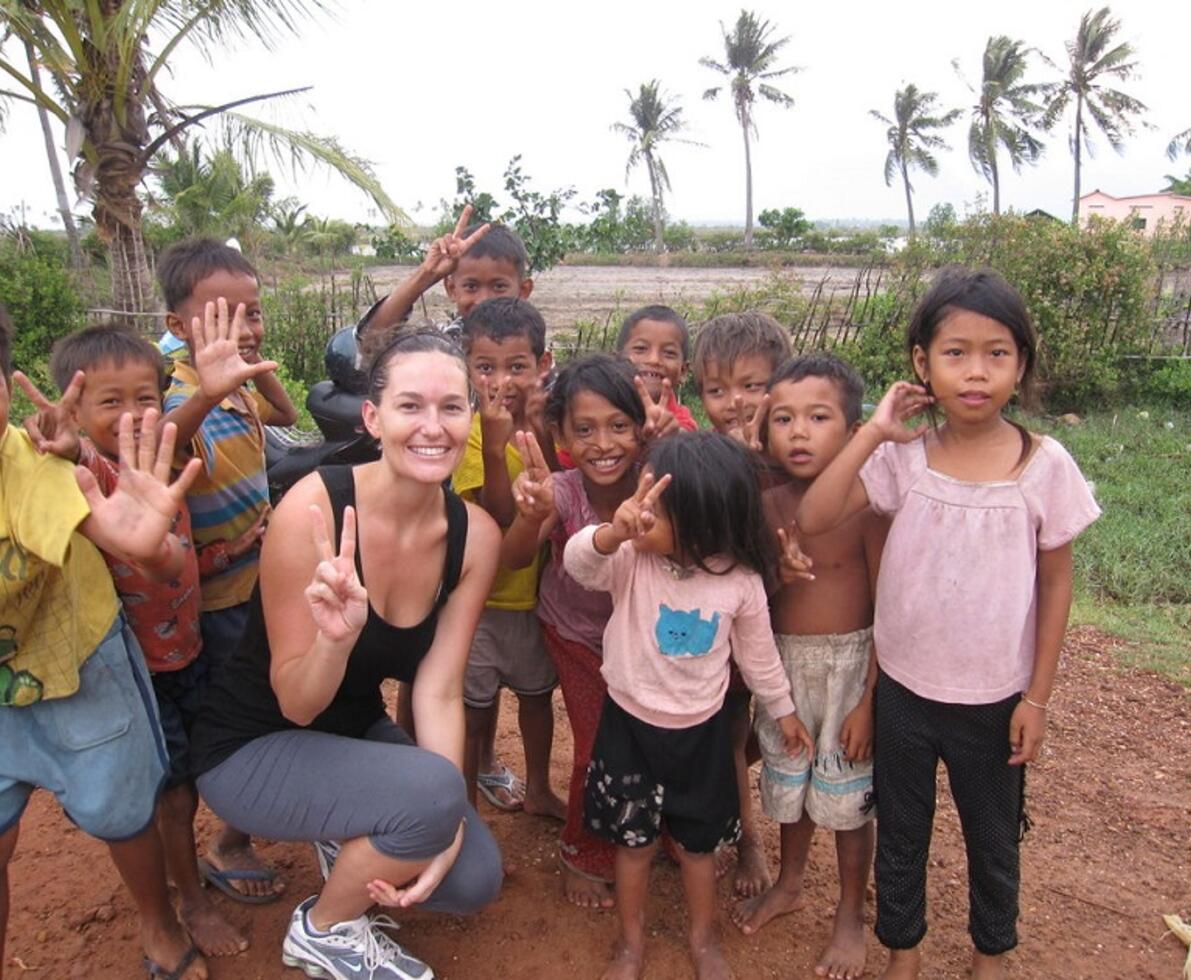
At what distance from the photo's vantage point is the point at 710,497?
6.81 ft

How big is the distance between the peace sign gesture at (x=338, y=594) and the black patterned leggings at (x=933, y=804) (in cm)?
130

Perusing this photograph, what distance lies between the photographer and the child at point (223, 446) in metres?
2.38

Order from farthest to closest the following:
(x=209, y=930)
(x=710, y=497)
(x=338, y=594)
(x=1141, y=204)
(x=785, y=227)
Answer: (x=1141, y=204) < (x=785, y=227) < (x=209, y=930) < (x=710, y=497) < (x=338, y=594)

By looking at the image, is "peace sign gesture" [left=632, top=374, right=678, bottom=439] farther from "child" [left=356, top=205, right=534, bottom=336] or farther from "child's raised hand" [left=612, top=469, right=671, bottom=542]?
"child" [left=356, top=205, right=534, bottom=336]

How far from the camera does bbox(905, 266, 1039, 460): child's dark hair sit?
2037 mm

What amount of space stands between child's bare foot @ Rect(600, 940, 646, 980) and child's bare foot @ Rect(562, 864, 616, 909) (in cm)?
26

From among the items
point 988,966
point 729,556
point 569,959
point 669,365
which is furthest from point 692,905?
point 669,365

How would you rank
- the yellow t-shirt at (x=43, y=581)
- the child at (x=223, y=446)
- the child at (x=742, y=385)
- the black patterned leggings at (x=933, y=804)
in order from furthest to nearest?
the child at (x=742, y=385) → the child at (x=223, y=446) → the black patterned leggings at (x=933, y=804) → the yellow t-shirt at (x=43, y=581)

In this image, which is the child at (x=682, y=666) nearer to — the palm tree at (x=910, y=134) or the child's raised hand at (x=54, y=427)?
the child's raised hand at (x=54, y=427)

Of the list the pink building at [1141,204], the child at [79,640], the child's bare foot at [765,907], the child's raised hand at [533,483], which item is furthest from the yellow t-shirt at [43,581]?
the pink building at [1141,204]

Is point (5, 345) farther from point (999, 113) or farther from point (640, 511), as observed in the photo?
point (999, 113)

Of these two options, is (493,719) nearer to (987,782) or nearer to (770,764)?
(770,764)

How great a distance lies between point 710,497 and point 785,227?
1571 inches

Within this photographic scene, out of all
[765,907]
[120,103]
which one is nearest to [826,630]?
[765,907]
